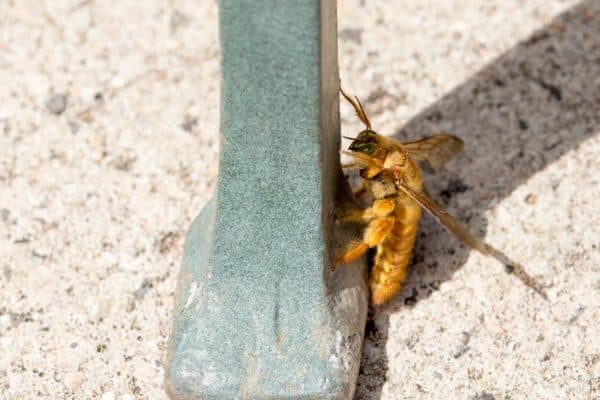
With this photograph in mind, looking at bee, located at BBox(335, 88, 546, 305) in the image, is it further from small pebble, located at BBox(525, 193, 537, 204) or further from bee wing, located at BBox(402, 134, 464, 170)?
small pebble, located at BBox(525, 193, 537, 204)

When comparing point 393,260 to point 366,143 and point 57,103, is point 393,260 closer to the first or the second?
point 366,143

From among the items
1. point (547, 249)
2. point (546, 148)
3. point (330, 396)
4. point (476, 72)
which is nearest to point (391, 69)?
point (476, 72)

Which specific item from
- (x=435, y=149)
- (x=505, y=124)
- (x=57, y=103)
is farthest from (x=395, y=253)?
(x=57, y=103)

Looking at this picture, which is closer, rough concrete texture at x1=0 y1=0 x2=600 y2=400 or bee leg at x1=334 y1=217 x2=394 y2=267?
bee leg at x1=334 y1=217 x2=394 y2=267

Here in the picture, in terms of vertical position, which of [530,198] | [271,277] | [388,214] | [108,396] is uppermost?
[271,277]

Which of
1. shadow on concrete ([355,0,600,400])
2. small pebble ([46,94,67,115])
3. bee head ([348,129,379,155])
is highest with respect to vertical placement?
bee head ([348,129,379,155])

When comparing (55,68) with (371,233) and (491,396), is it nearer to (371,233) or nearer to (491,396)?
(371,233)

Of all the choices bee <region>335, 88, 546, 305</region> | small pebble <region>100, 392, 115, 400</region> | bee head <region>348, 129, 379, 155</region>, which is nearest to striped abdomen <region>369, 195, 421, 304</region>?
bee <region>335, 88, 546, 305</region>
